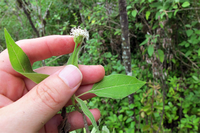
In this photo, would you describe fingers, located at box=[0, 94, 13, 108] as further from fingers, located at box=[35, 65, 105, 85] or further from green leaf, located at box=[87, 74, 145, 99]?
green leaf, located at box=[87, 74, 145, 99]

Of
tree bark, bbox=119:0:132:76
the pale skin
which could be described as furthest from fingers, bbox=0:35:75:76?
tree bark, bbox=119:0:132:76

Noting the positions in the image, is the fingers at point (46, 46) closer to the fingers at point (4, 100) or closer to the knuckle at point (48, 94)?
the fingers at point (4, 100)

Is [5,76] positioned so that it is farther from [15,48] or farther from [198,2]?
[198,2]

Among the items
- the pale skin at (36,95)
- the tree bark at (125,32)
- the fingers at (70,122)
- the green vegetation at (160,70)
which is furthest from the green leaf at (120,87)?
the tree bark at (125,32)

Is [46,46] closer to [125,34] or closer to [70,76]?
[70,76]

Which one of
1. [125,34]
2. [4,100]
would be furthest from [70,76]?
[125,34]
